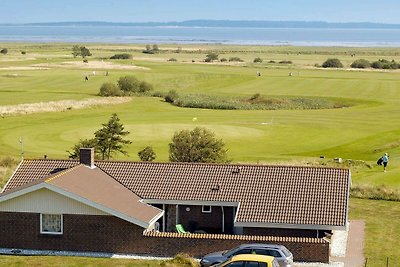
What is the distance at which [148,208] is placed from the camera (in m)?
31.2

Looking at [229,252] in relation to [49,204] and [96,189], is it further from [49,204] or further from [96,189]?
[49,204]

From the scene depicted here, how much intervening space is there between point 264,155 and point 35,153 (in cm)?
1483

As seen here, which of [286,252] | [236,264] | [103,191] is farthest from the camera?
[103,191]

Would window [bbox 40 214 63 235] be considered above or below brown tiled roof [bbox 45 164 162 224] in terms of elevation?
below

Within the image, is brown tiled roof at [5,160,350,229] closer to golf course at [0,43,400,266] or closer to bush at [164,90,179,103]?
golf course at [0,43,400,266]

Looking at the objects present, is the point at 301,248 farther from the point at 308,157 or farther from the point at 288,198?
the point at 308,157

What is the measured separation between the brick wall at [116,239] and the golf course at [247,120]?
2766 mm

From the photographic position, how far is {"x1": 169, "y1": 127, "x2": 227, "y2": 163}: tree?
44438 mm

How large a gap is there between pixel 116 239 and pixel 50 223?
2.57m

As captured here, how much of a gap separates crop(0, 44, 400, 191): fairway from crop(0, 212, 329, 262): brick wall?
14810 mm

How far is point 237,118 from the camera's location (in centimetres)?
7512

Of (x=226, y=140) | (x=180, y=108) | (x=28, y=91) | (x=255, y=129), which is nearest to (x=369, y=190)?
(x=226, y=140)

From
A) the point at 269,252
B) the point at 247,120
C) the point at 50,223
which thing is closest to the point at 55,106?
the point at 247,120

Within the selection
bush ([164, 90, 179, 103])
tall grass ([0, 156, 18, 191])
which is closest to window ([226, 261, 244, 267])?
tall grass ([0, 156, 18, 191])
